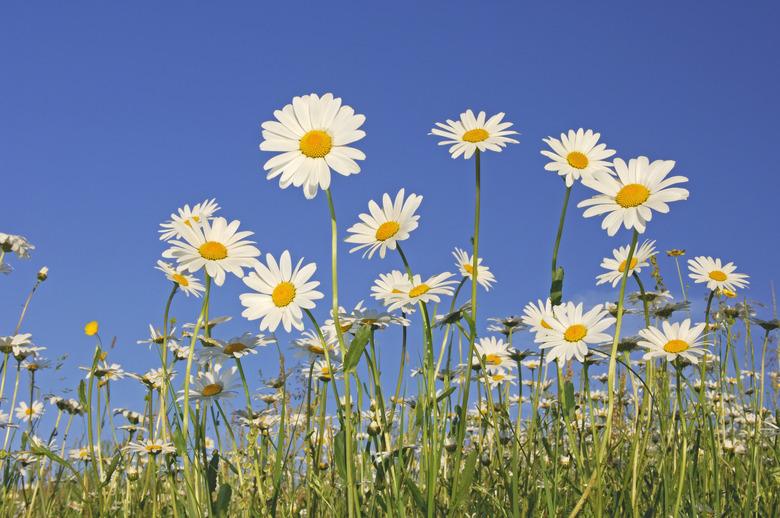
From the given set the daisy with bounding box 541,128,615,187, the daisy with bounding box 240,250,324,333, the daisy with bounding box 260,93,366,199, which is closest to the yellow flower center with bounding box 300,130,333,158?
the daisy with bounding box 260,93,366,199

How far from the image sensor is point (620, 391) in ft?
13.3

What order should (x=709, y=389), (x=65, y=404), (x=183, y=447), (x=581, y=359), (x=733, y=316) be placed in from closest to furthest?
(x=183, y=447), (x=581, y=359), (x=733, y=316), (x=65, y=404), (x=709, y=389)

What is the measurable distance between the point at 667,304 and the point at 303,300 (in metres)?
1.56

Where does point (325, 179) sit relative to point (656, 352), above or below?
above

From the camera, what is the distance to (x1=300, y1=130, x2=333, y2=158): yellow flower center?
77.7 inches

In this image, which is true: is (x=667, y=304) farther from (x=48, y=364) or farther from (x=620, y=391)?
(x=48, y=364)

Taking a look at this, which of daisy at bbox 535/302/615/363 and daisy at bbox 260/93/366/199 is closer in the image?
daisy at bbox 260/93/366/199

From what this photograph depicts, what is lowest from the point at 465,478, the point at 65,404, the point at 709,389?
the point at 465,478

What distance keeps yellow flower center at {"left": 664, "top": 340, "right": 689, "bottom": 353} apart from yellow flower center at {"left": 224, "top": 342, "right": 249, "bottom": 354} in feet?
4.09

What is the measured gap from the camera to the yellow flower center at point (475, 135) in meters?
2.22

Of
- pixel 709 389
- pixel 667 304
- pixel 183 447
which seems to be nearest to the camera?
pixel 183 447

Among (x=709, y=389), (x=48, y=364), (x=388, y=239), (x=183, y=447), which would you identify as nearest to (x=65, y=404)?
(x=48, y=364)

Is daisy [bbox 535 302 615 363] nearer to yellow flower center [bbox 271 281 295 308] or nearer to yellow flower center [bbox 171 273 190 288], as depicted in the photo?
yellow flower center [bbox 271 281 295 308]

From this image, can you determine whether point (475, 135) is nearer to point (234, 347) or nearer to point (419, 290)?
point (419, 290)
